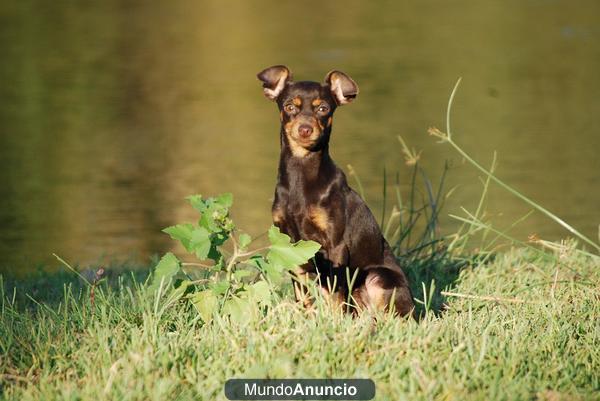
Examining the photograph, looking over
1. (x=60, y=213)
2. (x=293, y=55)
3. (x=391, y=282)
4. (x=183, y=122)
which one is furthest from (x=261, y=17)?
(x=391, y=282)

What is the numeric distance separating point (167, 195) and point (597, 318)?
18.1ft

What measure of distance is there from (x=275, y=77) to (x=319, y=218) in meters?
0.66

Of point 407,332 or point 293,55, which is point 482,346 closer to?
point 407,332

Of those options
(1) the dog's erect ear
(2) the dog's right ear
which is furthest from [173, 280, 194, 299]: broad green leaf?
(1) the dog's erect ear

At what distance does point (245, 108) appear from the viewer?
13.9 m

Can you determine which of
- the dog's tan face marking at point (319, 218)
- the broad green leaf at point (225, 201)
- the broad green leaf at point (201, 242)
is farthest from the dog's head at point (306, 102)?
the broad green leaf at point (201, 242)

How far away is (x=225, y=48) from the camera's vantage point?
17.8 m

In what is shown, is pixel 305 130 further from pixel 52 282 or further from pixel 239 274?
pixel 52 282

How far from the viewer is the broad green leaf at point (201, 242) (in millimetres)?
4531

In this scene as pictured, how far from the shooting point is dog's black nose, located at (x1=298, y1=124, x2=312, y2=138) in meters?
4.77

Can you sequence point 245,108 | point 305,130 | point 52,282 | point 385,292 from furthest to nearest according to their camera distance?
point 245,108, point 52,282, point 385,292, point 305,130

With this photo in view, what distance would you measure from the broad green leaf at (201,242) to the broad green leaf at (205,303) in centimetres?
16

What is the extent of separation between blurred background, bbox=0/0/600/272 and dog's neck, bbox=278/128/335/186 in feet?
6.37

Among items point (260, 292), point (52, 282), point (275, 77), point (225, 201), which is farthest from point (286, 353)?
point (52, 282)
